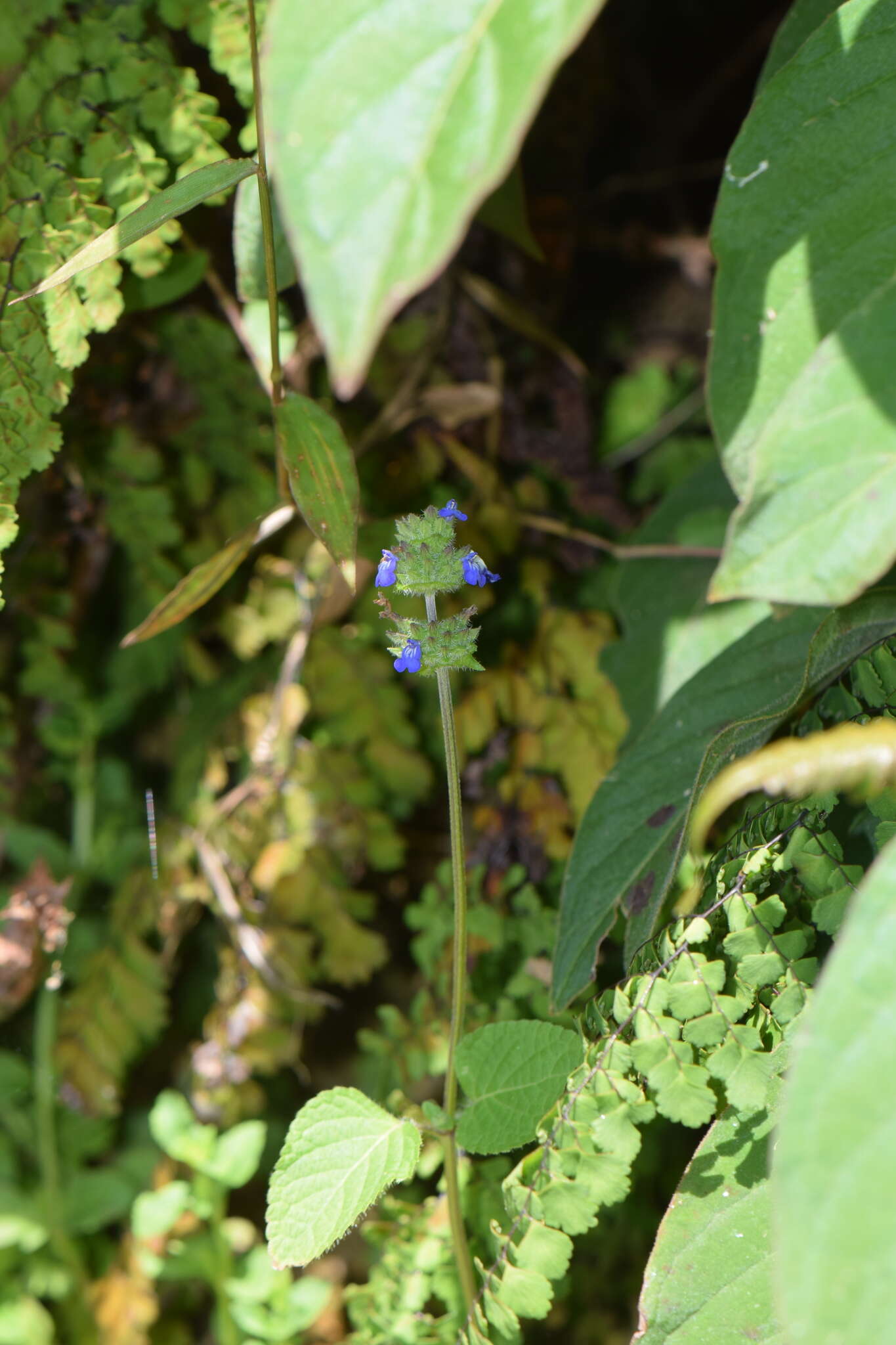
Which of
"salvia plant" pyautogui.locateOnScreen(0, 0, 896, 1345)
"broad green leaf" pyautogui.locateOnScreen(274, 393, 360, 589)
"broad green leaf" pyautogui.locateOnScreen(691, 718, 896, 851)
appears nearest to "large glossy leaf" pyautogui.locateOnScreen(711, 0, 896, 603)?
"salvia plant" pyautogui.locateOnScreen(0, 0, 896, 1345)

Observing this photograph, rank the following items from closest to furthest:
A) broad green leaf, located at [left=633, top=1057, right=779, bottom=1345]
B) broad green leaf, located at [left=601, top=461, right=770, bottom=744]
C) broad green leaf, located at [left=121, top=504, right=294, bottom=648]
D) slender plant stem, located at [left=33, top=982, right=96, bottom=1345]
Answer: broad green leaf, located at [left=633, top=1057, right=779, bottom=1345]
broad green leaf, located at [left=121, top=504, right=294, bottom=648]
broad green leaf, located at [left=601, top=461, right=770, bottom=744]
slender plant stem, located at [left=33, top=982, right=96, bottom=1345]

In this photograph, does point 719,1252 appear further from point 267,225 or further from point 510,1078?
point 267,225

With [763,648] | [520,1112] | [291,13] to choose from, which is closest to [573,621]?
[763,648]

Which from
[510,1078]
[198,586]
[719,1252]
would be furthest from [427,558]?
[719,1252]

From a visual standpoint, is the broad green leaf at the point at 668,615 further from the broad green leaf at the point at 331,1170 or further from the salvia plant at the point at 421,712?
the broad green leaf at the point at 331,1170

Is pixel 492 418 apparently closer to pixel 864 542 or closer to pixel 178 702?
pixel 178 702

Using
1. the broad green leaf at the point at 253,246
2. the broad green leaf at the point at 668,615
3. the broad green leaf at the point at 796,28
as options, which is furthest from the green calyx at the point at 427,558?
the broad green leaf at the point at 796,28

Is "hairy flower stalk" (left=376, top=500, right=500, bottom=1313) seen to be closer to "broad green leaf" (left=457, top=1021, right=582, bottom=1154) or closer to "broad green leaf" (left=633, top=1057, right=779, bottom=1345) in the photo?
"broad green leaf" (left=457, top=1021, right=582, bottom=1154)
